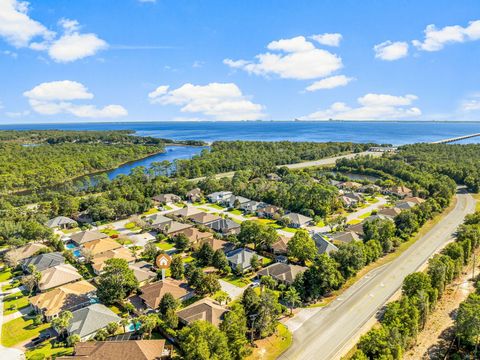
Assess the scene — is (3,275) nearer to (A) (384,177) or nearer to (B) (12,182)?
(B) (12,182)

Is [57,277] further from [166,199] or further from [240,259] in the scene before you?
[166,199]

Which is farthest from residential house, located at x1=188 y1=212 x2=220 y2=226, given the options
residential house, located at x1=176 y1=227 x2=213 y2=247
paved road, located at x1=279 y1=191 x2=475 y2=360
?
paved road, located at x1=279 y1=191 x2=475 y2=360

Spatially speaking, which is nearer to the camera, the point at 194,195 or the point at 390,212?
the point at 390,212

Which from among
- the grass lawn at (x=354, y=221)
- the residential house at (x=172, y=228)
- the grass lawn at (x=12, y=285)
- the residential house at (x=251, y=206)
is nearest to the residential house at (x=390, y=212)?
the grass lawn at (x=354, y=221)

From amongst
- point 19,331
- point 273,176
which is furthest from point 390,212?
point 19,331

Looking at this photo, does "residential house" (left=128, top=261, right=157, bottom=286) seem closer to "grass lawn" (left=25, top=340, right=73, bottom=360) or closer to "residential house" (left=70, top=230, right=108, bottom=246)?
"grass lawn" (left=25, top=340, right=73, bottom=360)
